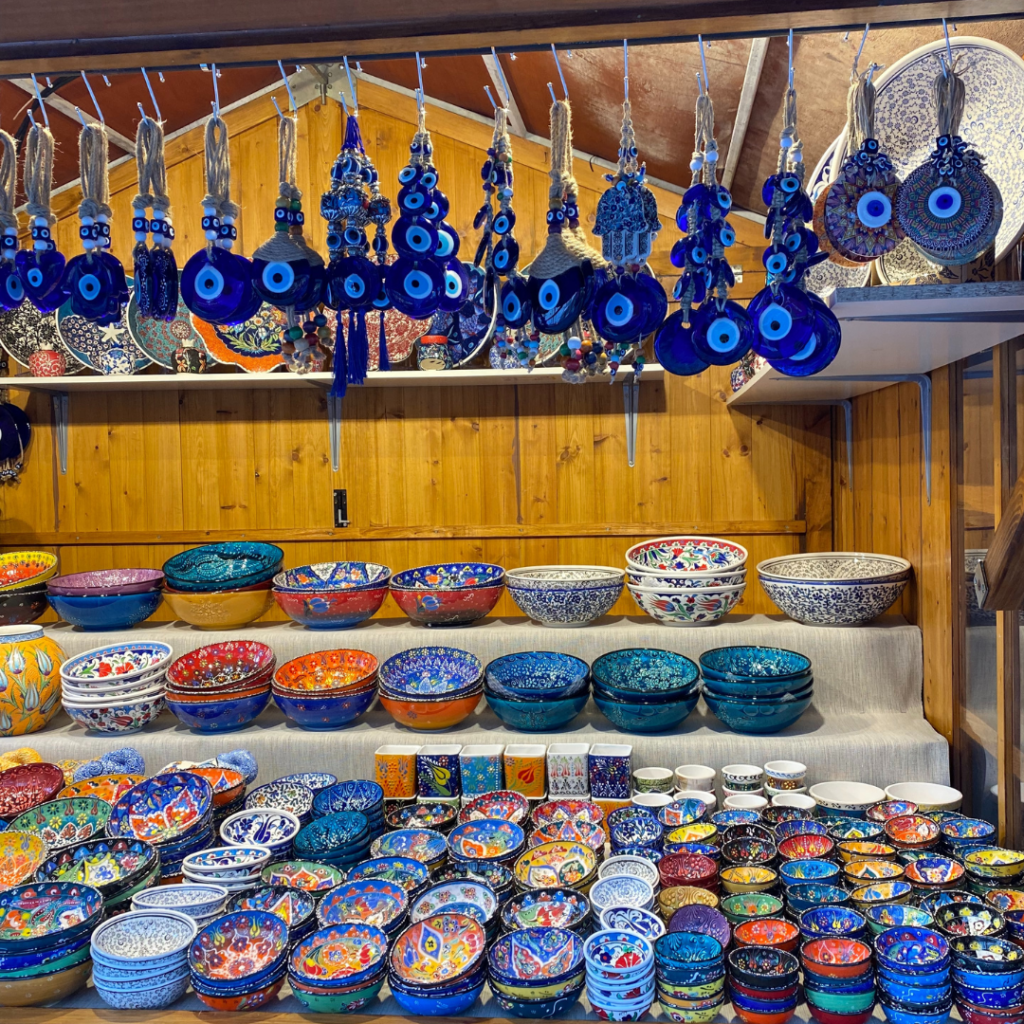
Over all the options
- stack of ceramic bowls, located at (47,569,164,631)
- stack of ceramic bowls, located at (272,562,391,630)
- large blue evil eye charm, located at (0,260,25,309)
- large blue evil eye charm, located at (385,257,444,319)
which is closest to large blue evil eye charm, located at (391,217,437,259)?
large blue evil eye charm, located at (385,257,444,319)

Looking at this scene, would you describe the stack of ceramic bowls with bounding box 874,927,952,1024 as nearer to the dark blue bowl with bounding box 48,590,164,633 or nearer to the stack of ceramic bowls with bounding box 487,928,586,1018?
the stack of ceramic bowls with bounding box 487,928,586,1018

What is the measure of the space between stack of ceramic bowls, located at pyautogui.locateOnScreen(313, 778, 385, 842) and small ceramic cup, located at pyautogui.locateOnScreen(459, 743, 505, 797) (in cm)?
17

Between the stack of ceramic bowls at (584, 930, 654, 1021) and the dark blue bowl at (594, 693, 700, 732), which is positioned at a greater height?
the dark blue bowl at (594, 693, 700, 732)

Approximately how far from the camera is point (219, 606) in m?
2.10

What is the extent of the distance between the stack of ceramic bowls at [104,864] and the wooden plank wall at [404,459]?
194cm

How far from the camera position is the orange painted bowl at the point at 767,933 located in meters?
1.18

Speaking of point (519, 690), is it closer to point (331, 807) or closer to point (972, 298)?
point (331, 807)

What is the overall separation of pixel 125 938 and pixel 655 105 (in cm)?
230

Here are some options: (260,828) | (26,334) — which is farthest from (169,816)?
(26,334)

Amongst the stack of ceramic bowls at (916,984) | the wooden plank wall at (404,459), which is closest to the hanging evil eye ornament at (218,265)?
the stack of ceramic bowls at (916,984)

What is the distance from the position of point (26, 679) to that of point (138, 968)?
3.25 feet

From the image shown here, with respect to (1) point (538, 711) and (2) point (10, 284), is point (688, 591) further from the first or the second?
(2) point (10, 284)

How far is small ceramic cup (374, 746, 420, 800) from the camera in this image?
1750 millimetres

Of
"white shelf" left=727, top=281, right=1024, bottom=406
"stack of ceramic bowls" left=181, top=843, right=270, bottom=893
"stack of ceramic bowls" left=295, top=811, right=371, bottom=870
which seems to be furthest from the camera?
"stack of ceramic bowls" left=295, top=811, right=371, bottom=870
